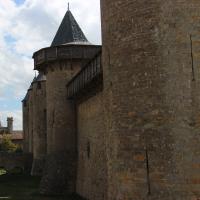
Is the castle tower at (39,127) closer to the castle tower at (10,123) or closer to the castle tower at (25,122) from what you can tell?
the castle tower at (25,122)

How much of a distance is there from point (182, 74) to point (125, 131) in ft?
5.72

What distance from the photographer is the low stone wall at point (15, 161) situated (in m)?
36.8

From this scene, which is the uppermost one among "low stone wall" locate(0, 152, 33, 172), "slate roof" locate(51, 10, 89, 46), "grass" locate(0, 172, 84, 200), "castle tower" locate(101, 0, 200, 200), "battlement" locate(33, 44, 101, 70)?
"slate roof" locate(51, 10, 89, 46)

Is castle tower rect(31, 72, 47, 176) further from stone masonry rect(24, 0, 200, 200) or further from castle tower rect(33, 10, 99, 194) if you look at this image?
stone masonry rect(24, 0, 200, 200)

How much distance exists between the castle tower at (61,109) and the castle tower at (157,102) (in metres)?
11.9

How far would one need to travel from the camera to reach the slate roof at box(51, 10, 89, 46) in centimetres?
2311

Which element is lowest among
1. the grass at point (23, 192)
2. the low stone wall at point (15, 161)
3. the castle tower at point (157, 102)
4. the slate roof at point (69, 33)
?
the grass at point (23, 192)

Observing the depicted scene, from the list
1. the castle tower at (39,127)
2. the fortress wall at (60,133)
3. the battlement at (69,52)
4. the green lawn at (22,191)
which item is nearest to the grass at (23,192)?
the green lawn at (22,191)

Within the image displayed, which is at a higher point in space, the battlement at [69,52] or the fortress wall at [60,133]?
the battlement at [69,52]

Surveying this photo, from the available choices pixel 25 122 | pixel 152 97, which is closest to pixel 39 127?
pixel 25 122

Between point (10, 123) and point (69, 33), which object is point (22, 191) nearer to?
point (69, 33)

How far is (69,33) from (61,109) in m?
4.28

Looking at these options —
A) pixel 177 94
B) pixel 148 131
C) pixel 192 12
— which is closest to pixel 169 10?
pixel 192 12

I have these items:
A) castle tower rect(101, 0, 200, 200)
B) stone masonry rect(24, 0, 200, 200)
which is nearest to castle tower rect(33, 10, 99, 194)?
stone masonry rect(24, 0, 200, 200)
